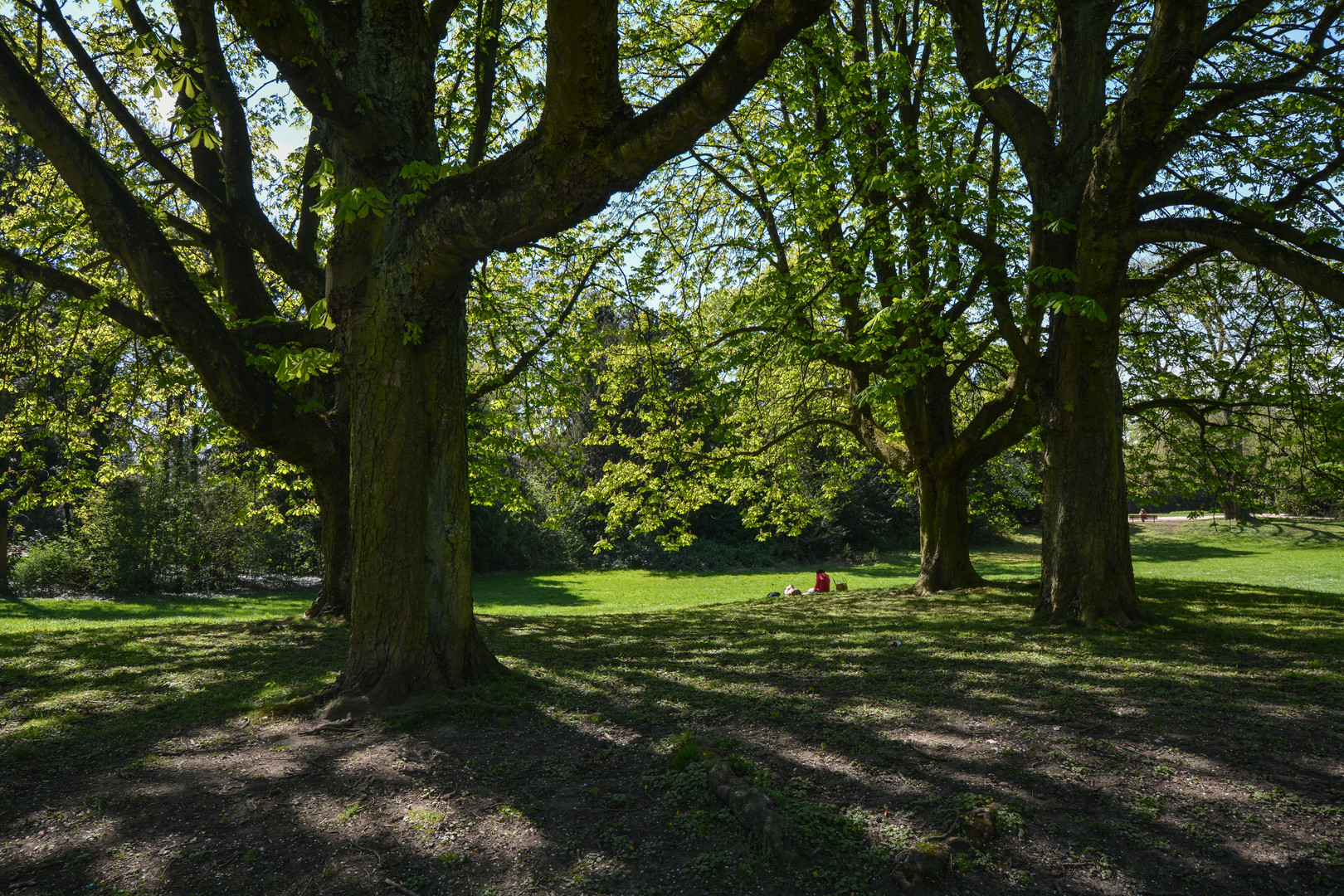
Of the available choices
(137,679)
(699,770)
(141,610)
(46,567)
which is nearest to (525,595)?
(141,610)

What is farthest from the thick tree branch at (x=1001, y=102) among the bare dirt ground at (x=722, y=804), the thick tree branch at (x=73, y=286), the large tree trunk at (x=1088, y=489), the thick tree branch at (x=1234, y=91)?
the thick tree branch at (x=73, y=286)

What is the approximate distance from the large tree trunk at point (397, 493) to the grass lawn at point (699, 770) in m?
0.52

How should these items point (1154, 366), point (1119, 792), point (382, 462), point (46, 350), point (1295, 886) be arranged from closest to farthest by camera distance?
point (1295, 886) → point (1119, 792) → point (382, 462) → point (46, 350) → point (1154, 366)

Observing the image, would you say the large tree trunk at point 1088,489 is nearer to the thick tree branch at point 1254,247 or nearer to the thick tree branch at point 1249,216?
the thick tree branch at point 1254,247

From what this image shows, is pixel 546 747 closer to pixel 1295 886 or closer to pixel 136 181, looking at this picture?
pixel 1295 886

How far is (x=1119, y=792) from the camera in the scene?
3.44 metres

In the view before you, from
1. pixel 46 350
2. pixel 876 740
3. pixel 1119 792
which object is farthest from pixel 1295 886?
pixel 46 350

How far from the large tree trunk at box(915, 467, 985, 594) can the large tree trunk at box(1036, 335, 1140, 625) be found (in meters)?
3.97

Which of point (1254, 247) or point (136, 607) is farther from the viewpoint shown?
point (136, 607)

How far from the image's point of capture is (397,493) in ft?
16.5

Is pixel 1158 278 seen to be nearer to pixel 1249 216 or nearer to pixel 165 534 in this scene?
pixel 1249 216

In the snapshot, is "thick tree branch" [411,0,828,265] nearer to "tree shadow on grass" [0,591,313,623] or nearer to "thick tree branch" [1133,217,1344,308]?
"thick tree branch" [1133,217,1344,308]

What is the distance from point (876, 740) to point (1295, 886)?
193 cm

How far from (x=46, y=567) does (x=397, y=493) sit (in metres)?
18.9
